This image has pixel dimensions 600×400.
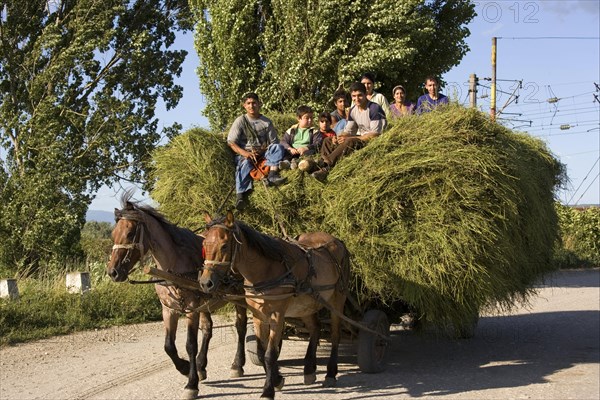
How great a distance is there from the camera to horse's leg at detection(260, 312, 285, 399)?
599 centimetres

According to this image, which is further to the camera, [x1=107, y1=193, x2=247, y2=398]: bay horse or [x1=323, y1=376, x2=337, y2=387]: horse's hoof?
[x1=323, y1=376, x2=337, y2=387]: horse's hoof

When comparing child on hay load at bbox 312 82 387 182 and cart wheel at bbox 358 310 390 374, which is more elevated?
child on hay load at bbox 312 82 387 182

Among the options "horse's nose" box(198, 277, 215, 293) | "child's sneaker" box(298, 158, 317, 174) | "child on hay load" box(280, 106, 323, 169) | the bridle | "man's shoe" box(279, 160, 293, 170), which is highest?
"child on hay load" box(280, 106, 323, 169)

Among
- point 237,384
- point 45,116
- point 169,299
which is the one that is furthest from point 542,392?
point 45,116

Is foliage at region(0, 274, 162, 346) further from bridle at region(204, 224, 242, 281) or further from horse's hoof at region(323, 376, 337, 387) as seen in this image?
bridle at region(204, 224, 242, 281)

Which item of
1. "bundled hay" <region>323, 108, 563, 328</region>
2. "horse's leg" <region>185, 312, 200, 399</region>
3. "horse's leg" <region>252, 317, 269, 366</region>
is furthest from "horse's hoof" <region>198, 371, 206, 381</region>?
"bundled hay" <region>323, 108, 563, 328</region>

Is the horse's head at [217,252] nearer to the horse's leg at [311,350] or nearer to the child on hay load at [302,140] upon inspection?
the horse's leg at [311,350]

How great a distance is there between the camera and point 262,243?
6.03 m

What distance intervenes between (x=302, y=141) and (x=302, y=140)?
0.02 meters

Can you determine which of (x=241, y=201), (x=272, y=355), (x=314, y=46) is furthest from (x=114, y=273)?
(x=314, y=46)

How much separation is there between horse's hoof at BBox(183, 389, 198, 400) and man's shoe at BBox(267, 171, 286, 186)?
7.57 ft

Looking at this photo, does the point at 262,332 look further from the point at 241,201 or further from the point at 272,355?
the point at 241,201

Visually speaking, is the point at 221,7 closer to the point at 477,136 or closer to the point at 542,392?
the point at 477,136

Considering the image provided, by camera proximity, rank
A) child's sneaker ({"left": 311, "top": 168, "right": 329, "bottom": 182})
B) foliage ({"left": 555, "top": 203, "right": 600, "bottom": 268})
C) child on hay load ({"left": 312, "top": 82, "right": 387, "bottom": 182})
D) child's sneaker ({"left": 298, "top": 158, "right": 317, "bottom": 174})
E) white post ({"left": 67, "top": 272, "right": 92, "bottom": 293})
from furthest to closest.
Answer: foliage ({"left": 555, "top": 203, "right": 600, "bottom": 268}) < white post ({"left": 67, "top": 272, "right": 92, "bottom": 293}) < child on hay load ({"left": 312, "top": 82, "right": 387, "bottom": 182}) < child's sneaker ({"left": 298, "top": 158, "right": 317, "bottom": 174}) < child's sneaker ({"left": 311, "top": 168, "right": 329, "bottom": 182})
